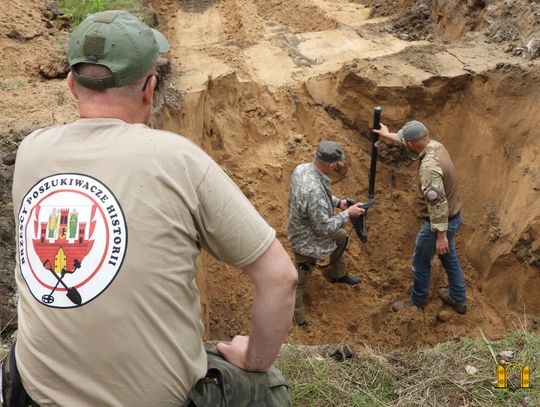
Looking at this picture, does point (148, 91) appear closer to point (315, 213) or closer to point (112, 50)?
point (112, 50)

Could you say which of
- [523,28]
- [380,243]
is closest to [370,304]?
[380,243]

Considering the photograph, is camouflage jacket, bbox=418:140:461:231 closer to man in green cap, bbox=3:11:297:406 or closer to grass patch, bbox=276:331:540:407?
grass patch, bbox=276:331:540:407

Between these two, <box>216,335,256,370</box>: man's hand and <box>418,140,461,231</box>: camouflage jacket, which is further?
<box>418,140,461,231</box>: camouflage jacket

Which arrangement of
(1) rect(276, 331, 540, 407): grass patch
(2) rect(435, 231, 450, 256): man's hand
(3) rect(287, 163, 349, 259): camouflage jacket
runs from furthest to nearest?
(2) rect(435, 231, 450, 256): man's hand → (3) rect(287, 163, 349, 259): camouflage jacket → (1) rect(276, 331, 540, 407): grass patch

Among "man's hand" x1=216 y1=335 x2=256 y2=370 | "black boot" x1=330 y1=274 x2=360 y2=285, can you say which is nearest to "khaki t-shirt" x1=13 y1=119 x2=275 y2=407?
"man's hand" x1=216 y1=335 x2=256 y2=370

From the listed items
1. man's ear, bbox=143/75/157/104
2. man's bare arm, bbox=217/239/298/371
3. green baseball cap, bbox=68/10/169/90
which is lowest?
man's bare arm, bbox=217/239/298/371

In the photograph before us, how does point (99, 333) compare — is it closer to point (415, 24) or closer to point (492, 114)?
point (492, 114)

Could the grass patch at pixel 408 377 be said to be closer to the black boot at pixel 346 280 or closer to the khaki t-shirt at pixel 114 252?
the khaki t-shirt at pixel 114 252

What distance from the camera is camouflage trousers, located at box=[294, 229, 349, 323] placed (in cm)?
591

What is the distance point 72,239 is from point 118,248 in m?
0.16

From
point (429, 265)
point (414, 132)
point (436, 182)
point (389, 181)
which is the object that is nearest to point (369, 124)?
point (389, 181)

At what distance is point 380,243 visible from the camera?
7.14 meters

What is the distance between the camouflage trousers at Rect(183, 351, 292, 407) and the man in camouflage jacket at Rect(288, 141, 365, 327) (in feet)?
10.1

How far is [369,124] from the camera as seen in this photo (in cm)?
751
